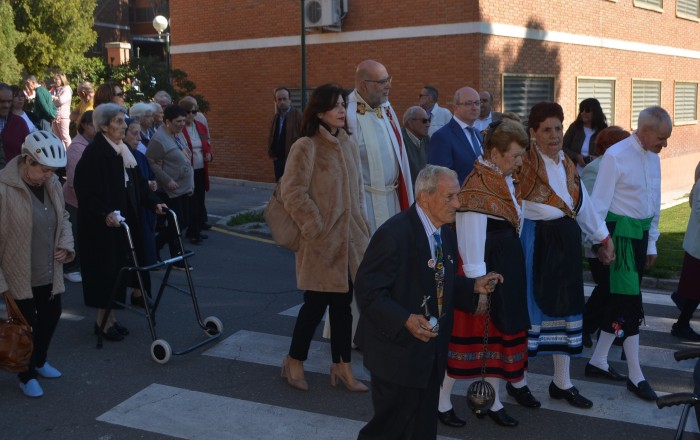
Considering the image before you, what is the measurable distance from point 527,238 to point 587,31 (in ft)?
49.5

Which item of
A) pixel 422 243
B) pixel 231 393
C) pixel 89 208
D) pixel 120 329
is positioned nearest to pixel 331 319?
pixel 231 393

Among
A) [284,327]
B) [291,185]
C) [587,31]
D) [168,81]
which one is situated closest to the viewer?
[291,185]

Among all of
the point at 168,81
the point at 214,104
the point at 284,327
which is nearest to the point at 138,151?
the point at 284,327

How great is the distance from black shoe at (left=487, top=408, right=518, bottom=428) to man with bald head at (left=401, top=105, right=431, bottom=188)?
8.24ft

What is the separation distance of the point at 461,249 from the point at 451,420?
3.91ft

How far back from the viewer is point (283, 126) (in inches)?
513

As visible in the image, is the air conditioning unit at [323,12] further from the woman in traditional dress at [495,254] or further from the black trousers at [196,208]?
the woman in traditional dress at [495,254]

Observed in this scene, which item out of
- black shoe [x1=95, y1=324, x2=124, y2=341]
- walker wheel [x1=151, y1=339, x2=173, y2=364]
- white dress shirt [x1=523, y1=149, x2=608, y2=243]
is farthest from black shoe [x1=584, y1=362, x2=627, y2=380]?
black shoe [x1=95, y1=324, x2=124, y2=341]

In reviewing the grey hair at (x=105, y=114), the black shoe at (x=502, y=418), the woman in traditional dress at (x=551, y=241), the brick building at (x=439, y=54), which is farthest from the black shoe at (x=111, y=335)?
the brick building at (x=439, y=54)

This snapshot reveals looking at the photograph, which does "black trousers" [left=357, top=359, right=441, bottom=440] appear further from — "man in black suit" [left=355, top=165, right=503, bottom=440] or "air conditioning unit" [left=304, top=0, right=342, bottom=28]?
"air conditioning unit" [left=304, top=0, right=342, bottom=28]

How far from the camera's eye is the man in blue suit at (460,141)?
6270 millimetres

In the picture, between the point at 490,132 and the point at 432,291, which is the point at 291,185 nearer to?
the point at 490,132

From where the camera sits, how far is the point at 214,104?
63.3 ft

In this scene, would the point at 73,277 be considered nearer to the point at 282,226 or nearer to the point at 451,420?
the point at 282,226
